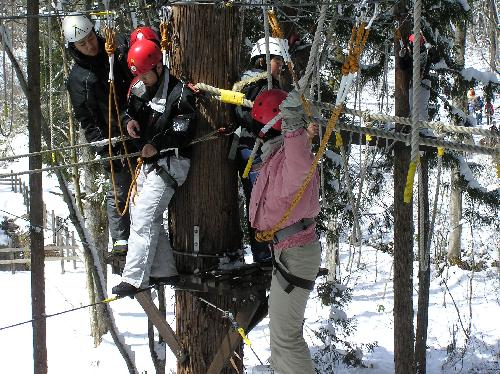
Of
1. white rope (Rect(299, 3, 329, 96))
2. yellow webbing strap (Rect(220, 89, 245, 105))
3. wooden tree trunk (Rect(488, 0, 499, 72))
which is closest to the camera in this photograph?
white rope (Rect(299, 3, 329, 96))

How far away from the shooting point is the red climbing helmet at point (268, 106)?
9.70ft

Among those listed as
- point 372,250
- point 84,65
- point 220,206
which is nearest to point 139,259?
point 220,206

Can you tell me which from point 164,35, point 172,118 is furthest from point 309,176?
point 164,35

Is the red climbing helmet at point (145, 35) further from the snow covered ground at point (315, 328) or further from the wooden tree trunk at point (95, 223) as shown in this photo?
the wooden tree trunk at point (95, 223)

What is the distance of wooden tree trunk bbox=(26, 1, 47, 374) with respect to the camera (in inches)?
197

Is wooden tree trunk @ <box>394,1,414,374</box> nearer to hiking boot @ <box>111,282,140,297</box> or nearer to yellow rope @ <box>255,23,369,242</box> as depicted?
yellow rope @ <box>255,23,369,242</box>

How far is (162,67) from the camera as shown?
11.4 feet

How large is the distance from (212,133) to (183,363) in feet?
5.01

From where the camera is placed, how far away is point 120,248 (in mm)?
4074

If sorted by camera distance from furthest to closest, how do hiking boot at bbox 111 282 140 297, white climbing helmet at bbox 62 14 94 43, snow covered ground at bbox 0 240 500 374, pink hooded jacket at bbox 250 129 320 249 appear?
snow covered ground at bbox 0 240 500 374 → white climbing helmet at bbox 62 14 94 43 → hiking boot at bbox 111 282 140 297 → pink hooded jacket at bbox 250 129 320 249

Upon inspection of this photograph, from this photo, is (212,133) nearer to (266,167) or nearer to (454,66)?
(266,167)

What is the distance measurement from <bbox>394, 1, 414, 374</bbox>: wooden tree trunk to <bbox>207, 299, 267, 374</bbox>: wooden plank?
14.1ft

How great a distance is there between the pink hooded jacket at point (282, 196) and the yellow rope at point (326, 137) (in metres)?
0.04

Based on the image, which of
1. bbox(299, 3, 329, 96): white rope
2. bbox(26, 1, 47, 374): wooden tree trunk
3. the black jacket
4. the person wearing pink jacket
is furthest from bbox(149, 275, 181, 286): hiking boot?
bbox(26, 1, 47, 374): wooden tree trunk
